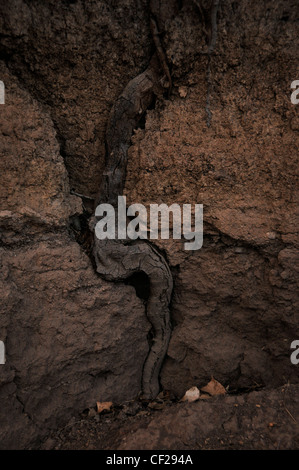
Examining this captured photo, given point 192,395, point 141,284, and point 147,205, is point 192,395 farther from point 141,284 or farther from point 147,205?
point 147,205

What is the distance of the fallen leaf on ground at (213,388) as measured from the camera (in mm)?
2341

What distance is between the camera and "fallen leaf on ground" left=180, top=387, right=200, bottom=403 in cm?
229

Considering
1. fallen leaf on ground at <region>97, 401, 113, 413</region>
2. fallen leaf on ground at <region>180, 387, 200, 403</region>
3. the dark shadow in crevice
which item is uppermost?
the dark shadow in crevice

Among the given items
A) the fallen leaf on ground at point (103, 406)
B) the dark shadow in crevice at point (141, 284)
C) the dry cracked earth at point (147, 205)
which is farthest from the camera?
the dark shadow in crevice at point (141, 284)

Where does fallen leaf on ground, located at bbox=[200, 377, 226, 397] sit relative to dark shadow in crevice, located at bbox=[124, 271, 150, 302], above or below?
below

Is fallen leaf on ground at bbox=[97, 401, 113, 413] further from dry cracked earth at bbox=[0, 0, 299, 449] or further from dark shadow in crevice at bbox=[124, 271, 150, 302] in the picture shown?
dark shadow in crevice at bbox=[124, 271, 150, 302]

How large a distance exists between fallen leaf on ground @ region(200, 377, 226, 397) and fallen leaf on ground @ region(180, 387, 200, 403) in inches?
3.3

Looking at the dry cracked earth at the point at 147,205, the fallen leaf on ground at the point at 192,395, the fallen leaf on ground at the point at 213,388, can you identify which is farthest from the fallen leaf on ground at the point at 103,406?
the fallen leaf on ground at the point at 213,388

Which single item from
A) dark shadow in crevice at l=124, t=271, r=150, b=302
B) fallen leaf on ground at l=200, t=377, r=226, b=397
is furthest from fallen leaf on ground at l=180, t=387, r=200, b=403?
dark shadow in crevice at l=124, t=271, r=150, b=302

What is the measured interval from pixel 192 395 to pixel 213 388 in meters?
0.18

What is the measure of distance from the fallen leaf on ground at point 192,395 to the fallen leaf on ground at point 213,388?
8cm

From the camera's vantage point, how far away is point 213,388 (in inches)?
92.9

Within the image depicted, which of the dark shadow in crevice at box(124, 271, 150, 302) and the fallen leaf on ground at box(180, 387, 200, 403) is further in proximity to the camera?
the dark shadow in crevice at box(124, 271, 150, 302)

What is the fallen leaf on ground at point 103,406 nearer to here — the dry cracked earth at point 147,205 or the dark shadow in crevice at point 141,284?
the dry cracked earth at point 147,205
